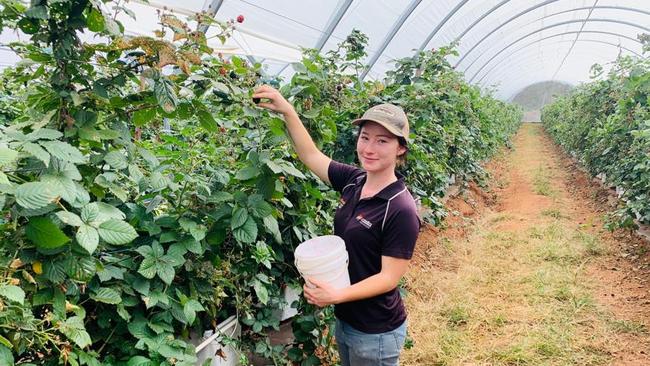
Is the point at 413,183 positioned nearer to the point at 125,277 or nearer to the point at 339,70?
the point at 339,70

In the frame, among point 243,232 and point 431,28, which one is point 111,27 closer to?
point 243,232

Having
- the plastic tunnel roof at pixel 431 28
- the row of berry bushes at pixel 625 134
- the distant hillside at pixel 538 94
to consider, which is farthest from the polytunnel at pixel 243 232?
the distant hillside at pixel 538 94

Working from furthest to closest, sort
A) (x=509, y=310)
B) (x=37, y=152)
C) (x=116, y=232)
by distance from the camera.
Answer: (x=509, y=310) < (x=116, y=232) < (x=37, y=152)

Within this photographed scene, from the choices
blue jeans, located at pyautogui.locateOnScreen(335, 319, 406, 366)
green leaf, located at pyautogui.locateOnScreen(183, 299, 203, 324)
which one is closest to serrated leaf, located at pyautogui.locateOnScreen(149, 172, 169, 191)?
green leaf, located at pyautogui.locateOnScreen(183, 299, 203, 324)

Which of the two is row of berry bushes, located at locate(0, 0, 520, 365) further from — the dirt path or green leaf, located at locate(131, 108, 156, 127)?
the dirt path

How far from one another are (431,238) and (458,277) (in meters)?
0.93

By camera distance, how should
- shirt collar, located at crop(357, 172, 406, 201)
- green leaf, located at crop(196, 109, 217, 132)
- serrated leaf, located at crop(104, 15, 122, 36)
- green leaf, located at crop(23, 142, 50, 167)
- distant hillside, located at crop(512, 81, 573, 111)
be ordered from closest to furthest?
green leaf, located at crop(23, 142, 50, 167) → serrated leaf, located at crop(104, 15, 122, 36) → green leaf, located at crop(196, 109, 217, 132) → shirt collar, located at crop(357, 172, 406, 201) → distant hillside, located at crop(512, 81, 573, 111)

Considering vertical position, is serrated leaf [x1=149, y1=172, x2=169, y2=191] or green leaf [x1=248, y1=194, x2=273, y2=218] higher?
green leaf [x1=248, y1=194, x2=273, y2=218]

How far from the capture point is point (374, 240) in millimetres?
1547

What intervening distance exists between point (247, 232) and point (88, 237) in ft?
1.83

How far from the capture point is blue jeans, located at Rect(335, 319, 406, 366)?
1614mm

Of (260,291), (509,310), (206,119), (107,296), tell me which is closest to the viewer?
(107,296)

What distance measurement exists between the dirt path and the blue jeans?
3.75 feet

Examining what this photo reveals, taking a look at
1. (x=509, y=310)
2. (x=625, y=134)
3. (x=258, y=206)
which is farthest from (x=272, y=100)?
(x=625, y=134)
